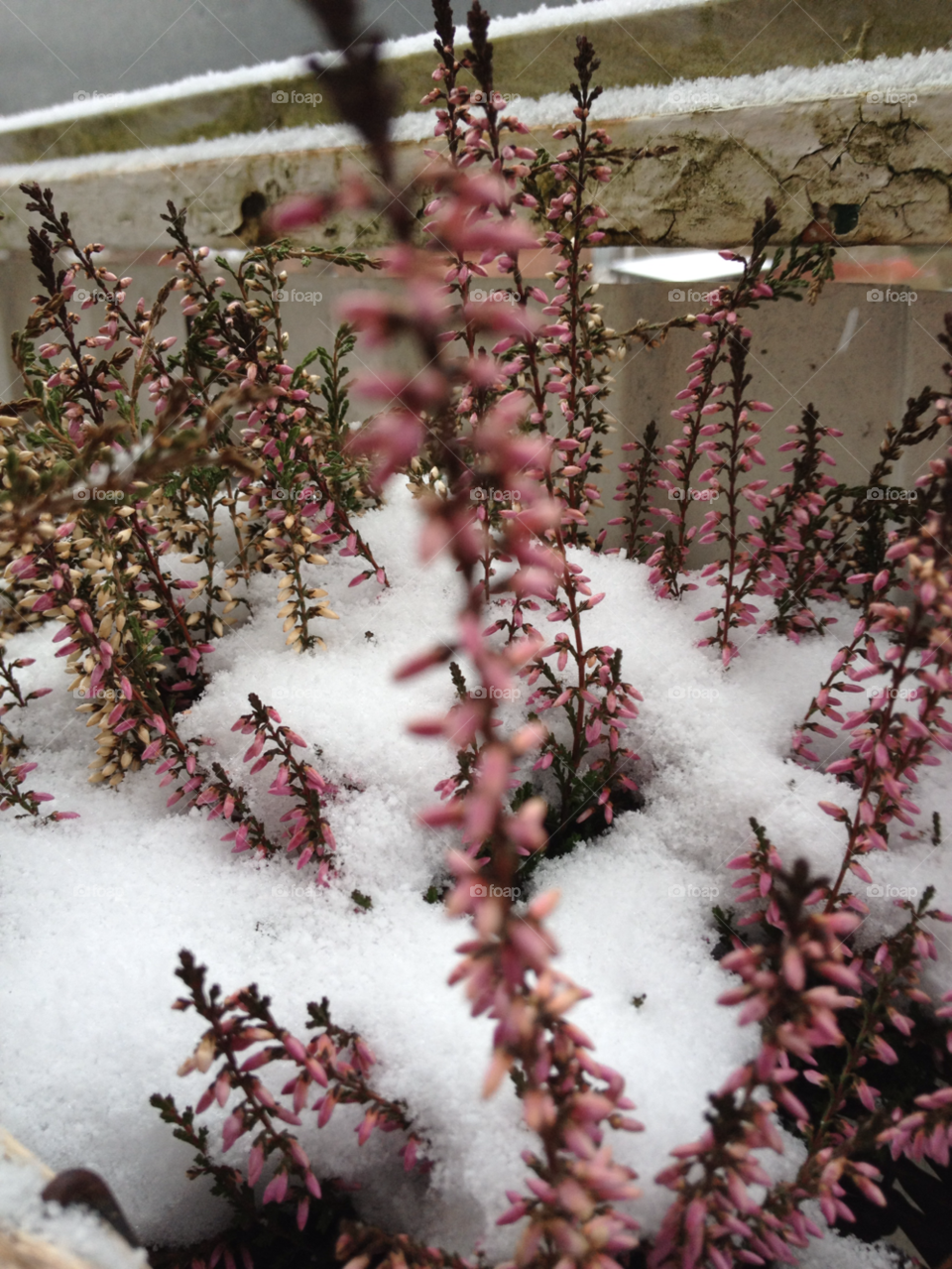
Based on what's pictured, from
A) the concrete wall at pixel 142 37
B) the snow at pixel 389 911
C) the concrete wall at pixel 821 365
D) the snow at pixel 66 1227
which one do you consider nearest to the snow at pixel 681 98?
the concrete wall at pixel 142 37

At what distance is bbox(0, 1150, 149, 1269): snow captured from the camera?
0.69 m

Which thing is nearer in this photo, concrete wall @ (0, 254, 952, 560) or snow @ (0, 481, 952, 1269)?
snow @ (0, 481, 952, 1269)

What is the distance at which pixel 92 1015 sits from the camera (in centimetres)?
115

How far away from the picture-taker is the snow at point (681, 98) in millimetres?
1467

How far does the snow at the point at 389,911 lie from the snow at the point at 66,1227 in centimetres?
34

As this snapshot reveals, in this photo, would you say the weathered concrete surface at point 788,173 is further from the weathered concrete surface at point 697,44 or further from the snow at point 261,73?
the snow at point 261,73

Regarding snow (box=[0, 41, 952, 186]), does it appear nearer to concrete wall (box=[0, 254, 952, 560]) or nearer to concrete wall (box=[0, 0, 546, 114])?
concrete wall (box=[0, 0, 546, 114])

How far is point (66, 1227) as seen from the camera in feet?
2.29

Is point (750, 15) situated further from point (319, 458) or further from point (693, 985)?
point (693, 985)

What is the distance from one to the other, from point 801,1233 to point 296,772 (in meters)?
0.90

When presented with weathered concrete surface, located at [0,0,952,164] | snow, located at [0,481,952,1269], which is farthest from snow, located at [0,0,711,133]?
snow, located at [0,481,952,1269]

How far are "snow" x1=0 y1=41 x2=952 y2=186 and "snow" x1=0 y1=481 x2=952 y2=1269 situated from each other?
39.9 inches

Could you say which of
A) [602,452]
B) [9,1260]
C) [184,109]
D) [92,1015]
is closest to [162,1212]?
[92,1015]

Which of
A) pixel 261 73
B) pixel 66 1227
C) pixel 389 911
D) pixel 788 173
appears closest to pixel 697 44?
pixel 788 173
